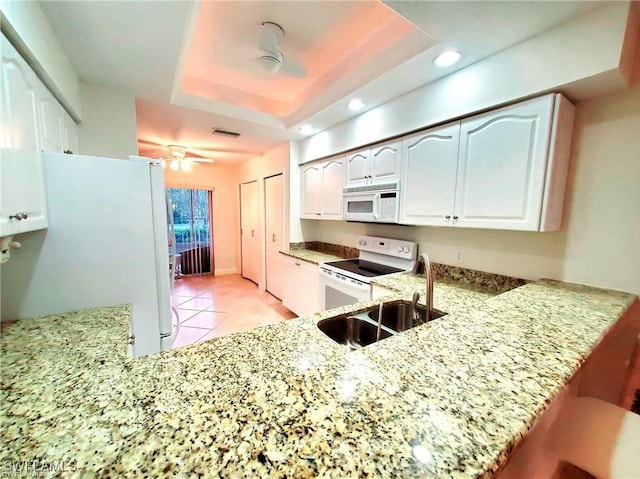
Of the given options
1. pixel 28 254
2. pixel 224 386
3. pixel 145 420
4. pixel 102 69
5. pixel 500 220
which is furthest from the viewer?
pixel 102 69

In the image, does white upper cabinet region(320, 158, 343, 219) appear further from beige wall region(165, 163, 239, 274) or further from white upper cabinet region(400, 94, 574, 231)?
beige wall region(165, 163, 239, 274)

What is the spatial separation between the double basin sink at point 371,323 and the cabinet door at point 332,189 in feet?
5.27

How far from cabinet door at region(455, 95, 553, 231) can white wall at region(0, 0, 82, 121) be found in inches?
96.3

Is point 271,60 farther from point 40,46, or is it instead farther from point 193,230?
point 193,230

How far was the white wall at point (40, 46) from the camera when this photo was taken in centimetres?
106

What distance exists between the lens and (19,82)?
1.14 m

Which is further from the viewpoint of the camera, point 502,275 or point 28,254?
point 502,275

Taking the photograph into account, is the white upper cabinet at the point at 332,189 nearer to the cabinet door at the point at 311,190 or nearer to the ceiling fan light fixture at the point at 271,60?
the cabinet door at the point at 311,190

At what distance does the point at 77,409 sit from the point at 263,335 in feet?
1.75

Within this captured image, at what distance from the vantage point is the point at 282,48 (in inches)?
84.1

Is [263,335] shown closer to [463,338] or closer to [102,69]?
[463,338]

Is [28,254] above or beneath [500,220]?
beneath

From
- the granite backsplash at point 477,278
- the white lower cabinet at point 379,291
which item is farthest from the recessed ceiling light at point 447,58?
the white lower cabinet at point 379,291

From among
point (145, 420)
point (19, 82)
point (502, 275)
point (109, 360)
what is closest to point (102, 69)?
point (19, 82)
